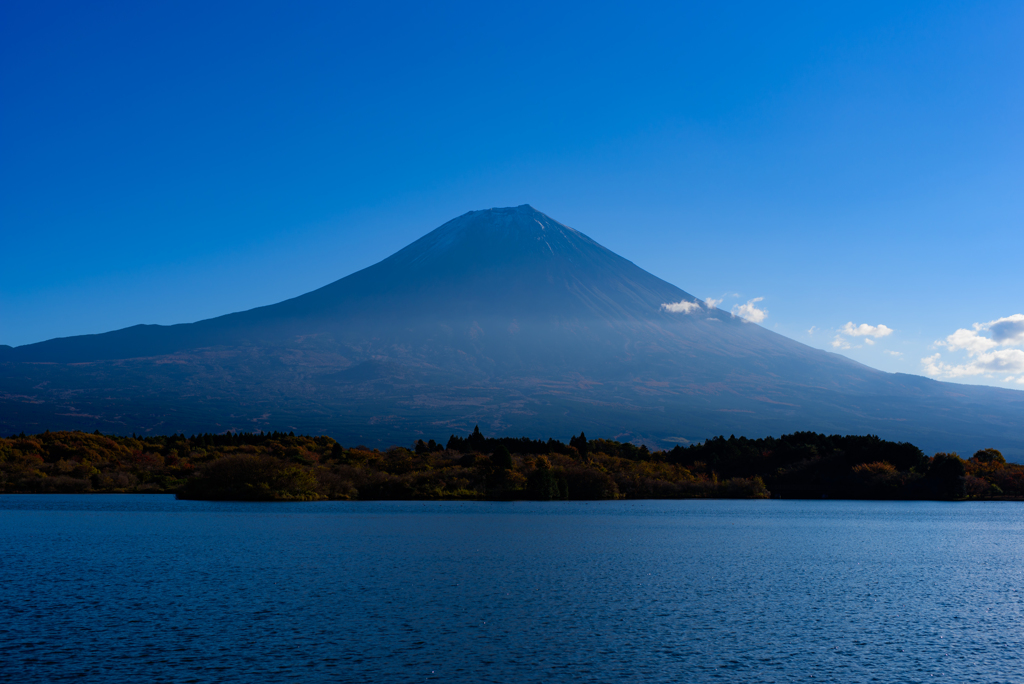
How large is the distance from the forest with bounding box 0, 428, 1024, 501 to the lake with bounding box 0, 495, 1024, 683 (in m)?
33.6

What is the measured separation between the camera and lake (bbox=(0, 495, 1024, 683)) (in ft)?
49.3

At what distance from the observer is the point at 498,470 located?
80062 millimetres

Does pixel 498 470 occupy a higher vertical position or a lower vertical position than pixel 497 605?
higher

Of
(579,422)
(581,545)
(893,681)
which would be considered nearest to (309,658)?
(893,681)

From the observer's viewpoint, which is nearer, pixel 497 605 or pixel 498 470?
pixel 497 605

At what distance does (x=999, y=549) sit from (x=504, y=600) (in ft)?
94.1

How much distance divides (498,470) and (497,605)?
59.0 meters

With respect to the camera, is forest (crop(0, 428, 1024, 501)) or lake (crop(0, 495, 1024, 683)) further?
forest (crop(0, 428, 1024, 501))

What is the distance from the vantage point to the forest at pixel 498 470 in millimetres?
77750

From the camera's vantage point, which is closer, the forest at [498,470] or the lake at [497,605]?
the lake at [497,605]

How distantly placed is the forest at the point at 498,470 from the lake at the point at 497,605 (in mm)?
33613

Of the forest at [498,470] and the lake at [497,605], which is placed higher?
the forest at [498,470]

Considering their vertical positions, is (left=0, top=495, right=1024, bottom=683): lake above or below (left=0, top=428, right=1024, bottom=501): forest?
below

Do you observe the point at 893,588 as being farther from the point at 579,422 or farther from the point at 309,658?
the point at 579,422
